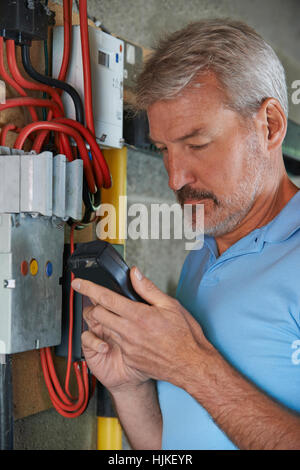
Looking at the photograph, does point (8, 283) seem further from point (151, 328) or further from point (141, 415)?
point (141, 415)

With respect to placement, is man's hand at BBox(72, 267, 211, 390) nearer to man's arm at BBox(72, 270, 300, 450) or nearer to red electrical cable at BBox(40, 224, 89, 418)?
man's arm at BBox(72, 270, 300, 450)

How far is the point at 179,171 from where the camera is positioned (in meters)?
0.87

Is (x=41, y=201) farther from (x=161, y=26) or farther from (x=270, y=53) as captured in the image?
(x=161, y=26)

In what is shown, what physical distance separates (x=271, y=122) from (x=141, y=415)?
22.8 inches

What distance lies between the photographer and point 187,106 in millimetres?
853

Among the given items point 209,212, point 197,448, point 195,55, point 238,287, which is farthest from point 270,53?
point 197,448

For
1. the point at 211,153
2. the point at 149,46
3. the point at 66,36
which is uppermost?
the point at 149,46

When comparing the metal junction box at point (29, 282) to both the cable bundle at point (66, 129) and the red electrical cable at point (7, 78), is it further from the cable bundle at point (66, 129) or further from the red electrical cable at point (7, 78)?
the red electrical cable at point (7, 78)

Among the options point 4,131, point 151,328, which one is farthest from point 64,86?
point 151,328

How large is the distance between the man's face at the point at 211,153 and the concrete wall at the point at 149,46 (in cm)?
44

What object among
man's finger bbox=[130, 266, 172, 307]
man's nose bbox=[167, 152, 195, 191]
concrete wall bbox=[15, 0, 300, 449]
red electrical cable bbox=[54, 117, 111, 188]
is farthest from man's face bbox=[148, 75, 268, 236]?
concrete wall bbox=[15, 0, 300, 449]

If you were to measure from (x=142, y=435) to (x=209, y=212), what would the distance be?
1.43 ft

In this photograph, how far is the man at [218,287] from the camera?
703mm

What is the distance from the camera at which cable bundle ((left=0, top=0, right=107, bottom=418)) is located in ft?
2.87
